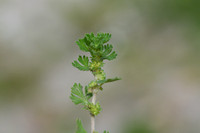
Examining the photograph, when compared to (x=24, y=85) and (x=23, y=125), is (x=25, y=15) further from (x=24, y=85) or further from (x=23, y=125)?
(x=23, y=125)

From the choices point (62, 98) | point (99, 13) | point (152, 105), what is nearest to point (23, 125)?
point (62, 98)

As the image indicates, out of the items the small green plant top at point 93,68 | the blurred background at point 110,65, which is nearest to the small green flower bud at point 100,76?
the small green plant top at point 93,68

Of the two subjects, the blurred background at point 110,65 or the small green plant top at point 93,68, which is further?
the blurred background at point 110,65

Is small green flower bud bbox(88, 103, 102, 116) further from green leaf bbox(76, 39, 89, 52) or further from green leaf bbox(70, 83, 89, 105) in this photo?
green leaf bbox(76, 39, 89, 52)

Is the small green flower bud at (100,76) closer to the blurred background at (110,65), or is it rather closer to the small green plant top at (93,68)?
the small green plant top at (93,68)

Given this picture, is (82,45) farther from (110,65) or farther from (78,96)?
(110,65)

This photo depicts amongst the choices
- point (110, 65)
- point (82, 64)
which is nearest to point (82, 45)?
point (82, 64)
